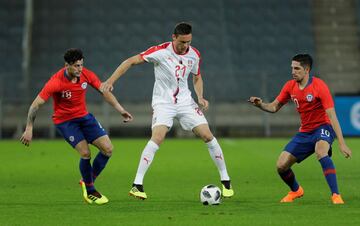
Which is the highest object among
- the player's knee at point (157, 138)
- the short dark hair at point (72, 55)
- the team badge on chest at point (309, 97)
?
the short dark hair at point (72, 55)

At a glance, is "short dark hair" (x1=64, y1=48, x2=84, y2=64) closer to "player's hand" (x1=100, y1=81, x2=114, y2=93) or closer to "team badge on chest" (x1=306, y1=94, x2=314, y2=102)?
"player's hand" (x1=100, y1=81, x2=114, y2=93)

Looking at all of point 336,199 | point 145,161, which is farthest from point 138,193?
point 336,199

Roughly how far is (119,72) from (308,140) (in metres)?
2.53

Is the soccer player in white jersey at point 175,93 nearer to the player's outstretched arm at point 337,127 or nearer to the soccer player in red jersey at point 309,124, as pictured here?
Result: the soccer player in red jersey at point 309,124

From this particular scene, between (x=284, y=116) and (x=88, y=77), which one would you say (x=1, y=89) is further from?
(x=88, y=77)

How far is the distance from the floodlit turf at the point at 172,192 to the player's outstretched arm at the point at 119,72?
1445 mm

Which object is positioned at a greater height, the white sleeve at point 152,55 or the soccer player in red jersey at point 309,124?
the white sleeve at point 152,55

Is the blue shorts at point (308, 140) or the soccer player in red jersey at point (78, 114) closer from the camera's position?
the blue shorts at point (308, 140)

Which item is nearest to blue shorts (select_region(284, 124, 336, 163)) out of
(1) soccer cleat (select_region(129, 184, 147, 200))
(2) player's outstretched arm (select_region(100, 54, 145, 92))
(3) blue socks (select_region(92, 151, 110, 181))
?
(1) soccer cleat (select_region(129, 184, 147, 200))

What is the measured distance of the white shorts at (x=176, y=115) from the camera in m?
10.4

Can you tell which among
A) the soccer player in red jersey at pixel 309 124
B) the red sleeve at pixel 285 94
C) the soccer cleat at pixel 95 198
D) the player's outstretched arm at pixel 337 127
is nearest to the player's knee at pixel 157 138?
the soccer cleat at pixel 95 198

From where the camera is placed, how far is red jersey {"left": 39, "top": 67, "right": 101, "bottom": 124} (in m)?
10.3

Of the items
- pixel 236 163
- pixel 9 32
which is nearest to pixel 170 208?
pixel 236 163

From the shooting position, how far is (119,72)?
10.1 meters
